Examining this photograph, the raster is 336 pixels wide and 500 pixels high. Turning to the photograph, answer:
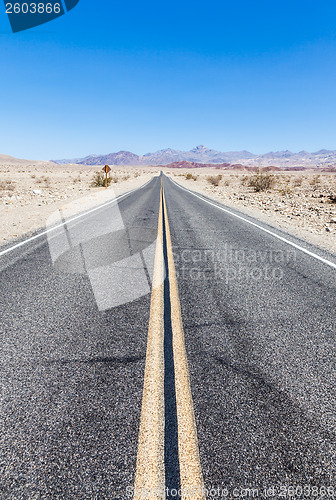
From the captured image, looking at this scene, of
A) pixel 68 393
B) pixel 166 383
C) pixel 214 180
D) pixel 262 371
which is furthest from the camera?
pixel 214 180

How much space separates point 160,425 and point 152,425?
57 millimetres

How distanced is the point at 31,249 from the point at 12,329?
394cm

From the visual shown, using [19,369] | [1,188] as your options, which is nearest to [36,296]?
[19,369]

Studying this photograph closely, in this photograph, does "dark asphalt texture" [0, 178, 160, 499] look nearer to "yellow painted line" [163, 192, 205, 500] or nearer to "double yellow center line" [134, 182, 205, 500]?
"double yellow center line" [134, 182, 205, 500]

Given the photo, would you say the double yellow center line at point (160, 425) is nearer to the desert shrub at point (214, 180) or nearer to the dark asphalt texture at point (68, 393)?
the dark asphalt texture at point (68, 393)

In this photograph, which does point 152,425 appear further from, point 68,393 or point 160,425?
point 68,393

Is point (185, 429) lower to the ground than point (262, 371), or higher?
higher

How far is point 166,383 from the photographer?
2479mm

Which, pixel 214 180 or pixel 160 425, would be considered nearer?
pixel 160 425

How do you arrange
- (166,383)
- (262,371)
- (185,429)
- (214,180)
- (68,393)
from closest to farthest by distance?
(185,429)
(68,393)
(166,383)
(262,371)
(214,180)

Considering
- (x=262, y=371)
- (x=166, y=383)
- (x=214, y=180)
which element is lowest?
(x=214, y=180)

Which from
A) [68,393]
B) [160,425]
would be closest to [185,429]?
[160,425]

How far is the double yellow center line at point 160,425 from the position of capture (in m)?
1.68

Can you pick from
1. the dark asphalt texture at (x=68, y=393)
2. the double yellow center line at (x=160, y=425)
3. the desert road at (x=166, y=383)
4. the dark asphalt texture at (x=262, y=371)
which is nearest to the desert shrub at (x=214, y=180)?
the dark asphalt texture at (x=262, y=371)
